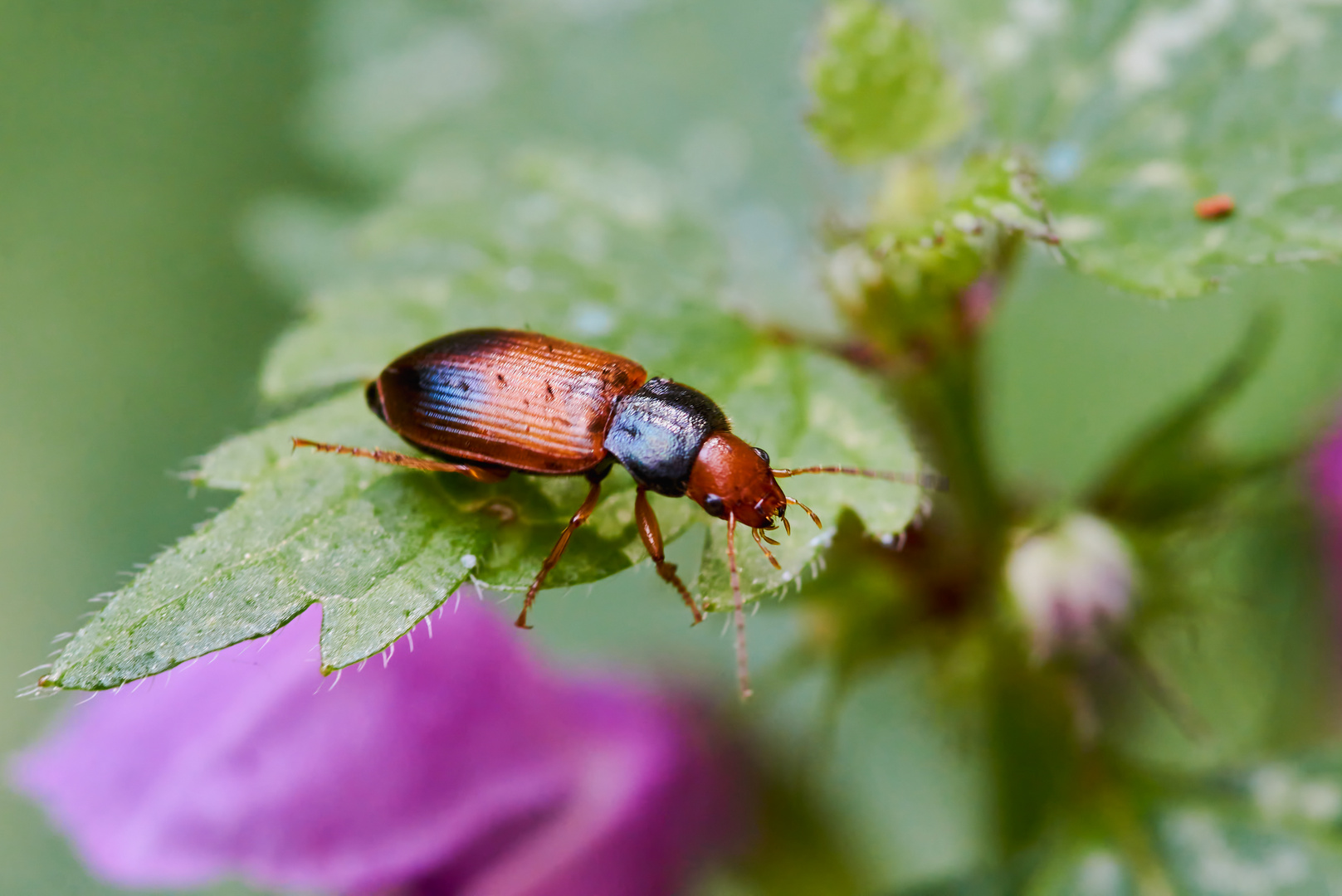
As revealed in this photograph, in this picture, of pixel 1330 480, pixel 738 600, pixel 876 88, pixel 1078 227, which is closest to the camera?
pixel 738 600

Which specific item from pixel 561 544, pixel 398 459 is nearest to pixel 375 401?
pixel 398 459

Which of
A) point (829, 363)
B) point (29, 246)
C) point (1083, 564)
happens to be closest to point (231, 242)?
point (29, 246)

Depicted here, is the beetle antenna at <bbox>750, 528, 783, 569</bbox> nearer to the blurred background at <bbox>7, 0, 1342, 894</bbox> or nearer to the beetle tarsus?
the beetle tarsus

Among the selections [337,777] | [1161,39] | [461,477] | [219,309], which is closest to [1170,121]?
[1161,39]

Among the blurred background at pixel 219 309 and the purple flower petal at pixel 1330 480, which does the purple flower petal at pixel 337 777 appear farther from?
the purple flower petal at pixel 1330 480

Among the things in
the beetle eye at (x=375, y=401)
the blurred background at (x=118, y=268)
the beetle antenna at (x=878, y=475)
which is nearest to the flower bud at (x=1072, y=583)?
the beetle antenna at (x=878, y=475)

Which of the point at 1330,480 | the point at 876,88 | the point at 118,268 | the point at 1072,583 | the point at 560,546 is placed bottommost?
the point at 1330,480

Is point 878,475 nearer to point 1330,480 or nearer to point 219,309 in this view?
point 1330,480

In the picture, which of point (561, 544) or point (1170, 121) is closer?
point (561, 544)

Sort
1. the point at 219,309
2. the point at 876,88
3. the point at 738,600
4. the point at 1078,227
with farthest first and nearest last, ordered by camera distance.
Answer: the point at 219,309, the point at 876,88, the point at 1078,227, the point at 738,600

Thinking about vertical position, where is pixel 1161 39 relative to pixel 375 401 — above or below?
above
